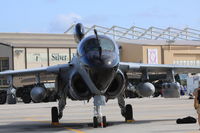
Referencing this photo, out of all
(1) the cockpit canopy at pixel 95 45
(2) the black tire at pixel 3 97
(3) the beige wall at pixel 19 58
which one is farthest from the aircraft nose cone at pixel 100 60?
(3) the beige wall at pixel 19 58

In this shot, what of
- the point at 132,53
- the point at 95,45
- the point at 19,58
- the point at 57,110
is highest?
the point at 132,53

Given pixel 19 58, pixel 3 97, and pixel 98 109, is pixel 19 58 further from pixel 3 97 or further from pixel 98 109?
pixel 98 109

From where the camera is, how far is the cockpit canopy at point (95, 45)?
16.3 metres

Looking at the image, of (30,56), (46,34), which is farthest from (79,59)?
(46,34)

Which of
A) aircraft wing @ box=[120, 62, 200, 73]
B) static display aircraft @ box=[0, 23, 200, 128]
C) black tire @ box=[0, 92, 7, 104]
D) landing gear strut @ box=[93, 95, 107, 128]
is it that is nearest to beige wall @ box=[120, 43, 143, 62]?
black tire @ box=[0, 92, 7, 104]

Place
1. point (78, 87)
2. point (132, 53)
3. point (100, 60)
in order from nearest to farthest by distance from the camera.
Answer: point (100, 60), point (78, 87), point (132, 53)

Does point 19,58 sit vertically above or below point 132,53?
below

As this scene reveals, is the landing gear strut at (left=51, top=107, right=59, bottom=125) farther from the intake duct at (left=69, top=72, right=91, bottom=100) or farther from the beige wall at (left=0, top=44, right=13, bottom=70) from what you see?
the beige wall at (left=0, top=44, right=13, bottom=70)

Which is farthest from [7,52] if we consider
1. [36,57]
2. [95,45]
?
[95,45]

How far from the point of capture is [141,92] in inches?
756

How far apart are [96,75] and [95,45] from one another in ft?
3.35

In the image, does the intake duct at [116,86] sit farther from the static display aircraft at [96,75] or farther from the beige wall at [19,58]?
the beige wall at [19,58]

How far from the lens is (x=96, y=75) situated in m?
16.2

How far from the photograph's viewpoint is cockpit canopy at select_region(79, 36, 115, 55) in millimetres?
16344
